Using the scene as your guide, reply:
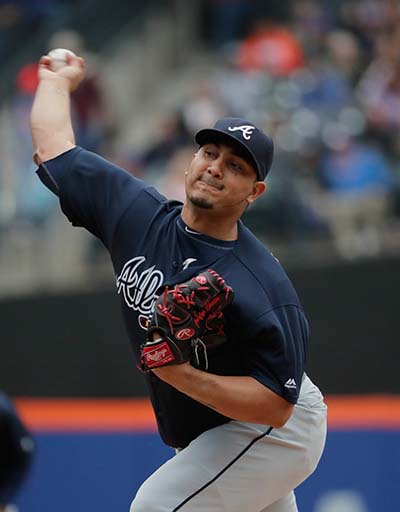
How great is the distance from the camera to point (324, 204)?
9664mm

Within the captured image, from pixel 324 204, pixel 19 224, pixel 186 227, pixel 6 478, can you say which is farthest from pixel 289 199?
pixel 186 227

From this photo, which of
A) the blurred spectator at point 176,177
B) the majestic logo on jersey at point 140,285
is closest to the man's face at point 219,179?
the majestic logo on jersey at point 140,285

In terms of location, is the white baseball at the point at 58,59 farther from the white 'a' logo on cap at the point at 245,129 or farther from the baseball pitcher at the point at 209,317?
the white 'a' logo on cap at the point at 245,129

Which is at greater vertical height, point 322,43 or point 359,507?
point 322,43

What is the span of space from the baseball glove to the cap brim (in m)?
0.56

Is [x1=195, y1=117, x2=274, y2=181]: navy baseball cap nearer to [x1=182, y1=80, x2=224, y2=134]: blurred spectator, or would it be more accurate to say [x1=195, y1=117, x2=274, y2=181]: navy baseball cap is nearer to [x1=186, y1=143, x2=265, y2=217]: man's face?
[x1=186, y1=143, x2=265, y2=217]: man's face

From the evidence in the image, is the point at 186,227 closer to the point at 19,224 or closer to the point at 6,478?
the point at 6,478

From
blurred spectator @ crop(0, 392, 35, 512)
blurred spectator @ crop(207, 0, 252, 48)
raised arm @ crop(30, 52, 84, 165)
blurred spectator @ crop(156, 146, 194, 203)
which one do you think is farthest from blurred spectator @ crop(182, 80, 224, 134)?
raised arm @ crop(30, 52, 84, 165)

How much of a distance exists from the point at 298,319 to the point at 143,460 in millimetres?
3031

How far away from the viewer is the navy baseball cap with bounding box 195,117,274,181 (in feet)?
15.2

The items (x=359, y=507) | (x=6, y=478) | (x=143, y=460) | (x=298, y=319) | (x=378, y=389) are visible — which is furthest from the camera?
(x=378, y=389)

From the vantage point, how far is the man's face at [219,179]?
4656 millimetres

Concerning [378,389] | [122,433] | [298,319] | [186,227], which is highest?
[186,227]

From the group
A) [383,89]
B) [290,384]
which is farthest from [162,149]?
[290,384]
